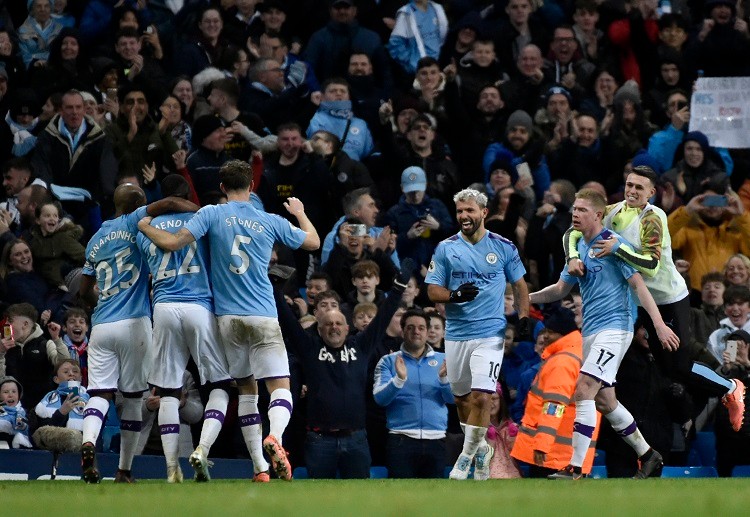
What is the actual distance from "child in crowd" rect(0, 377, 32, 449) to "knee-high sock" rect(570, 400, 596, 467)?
18.2 ft

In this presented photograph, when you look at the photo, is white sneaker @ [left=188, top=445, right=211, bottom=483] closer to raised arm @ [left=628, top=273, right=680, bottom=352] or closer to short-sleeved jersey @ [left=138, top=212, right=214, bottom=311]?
short-sleeved jersey @ [left=138, top=212, right=214, bottom=311]

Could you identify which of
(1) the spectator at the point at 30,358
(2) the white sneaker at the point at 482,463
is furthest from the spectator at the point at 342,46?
(2) the white sneaker at the point at 482,463

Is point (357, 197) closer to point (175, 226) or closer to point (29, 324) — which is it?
point (29, 324)

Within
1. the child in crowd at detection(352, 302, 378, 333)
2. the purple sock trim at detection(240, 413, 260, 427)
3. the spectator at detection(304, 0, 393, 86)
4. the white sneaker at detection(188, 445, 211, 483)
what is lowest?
the white sneaker at detection(188, 445, 211, 483)

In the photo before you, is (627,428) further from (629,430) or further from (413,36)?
(413,36)

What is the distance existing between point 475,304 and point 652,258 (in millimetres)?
1753

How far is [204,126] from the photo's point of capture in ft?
62.5

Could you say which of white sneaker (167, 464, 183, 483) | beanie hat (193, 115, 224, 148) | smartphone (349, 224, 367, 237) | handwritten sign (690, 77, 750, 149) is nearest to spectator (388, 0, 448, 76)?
handwritten sign (690, 77, 750, 149)

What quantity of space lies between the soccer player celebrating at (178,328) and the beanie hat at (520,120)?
843 cm

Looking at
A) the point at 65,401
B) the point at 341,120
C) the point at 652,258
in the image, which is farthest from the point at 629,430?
the point at 341,120

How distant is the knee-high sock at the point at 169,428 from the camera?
44.0 feet

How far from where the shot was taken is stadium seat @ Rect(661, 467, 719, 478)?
16.3 metres

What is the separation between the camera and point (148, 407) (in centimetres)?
1576

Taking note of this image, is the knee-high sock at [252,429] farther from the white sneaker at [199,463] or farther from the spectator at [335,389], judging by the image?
the spectator at [335,389]
